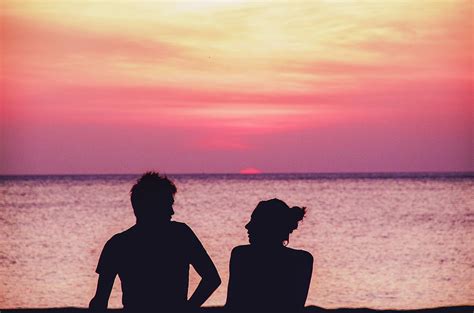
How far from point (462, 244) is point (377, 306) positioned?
19.1 meters

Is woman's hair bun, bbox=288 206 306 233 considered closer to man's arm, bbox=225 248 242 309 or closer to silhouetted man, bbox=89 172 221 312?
man's arm, bbox=225 248 242 309

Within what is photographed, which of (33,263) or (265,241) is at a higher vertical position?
(265,241)

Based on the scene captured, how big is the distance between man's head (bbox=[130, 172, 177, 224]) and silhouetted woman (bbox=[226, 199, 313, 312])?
552 millimetres

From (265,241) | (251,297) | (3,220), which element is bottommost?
(3,220)

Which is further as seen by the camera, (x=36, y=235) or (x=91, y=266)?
(x=36, y=235)

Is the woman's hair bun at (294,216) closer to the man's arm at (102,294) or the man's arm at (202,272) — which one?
the man's arm at (202,272)

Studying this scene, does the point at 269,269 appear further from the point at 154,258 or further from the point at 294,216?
the point at 154,258

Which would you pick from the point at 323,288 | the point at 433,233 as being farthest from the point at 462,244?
the point at 323,288

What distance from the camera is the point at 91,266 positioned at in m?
29.1

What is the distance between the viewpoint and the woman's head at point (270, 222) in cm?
459

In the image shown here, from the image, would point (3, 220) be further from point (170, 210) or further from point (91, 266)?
point (170, 210)

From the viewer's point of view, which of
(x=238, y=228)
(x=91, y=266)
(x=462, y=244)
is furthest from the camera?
(x=238, y=228)

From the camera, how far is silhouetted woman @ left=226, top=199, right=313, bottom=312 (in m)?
4.54

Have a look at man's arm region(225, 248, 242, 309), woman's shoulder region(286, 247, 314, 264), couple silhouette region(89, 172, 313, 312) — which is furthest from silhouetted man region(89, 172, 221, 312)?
woman's shoulder region(286, 247, 314, 264)
